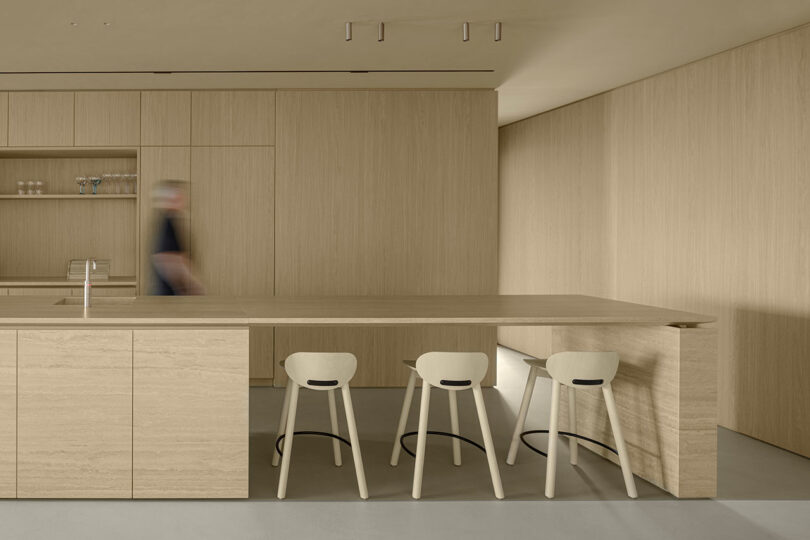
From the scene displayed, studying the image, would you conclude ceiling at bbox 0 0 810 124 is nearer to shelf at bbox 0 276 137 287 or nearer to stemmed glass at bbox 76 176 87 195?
stemmed glass at bbox 76 176 87 195

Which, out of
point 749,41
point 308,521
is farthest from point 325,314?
point 749,41

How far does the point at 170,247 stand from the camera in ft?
18.2

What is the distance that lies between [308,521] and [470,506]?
0.72m

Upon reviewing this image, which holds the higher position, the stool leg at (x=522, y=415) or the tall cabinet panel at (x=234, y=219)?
the tall cabinet panel at (x=234, y=219)

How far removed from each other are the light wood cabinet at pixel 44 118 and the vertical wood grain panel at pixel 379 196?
1.79 metres

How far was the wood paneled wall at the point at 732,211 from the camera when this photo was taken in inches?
159

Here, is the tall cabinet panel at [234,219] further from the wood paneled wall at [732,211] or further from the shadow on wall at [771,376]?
the shadow on wall at [771,376]

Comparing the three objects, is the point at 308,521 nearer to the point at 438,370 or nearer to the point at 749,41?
the point at 438,370

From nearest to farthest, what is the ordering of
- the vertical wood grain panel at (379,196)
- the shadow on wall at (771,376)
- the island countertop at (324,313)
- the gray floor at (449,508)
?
the gray floor at (449,508)
the island countertop at (324,313)
the shadow on wall at (771,376)
the vertical wood grain panel at (379,196)

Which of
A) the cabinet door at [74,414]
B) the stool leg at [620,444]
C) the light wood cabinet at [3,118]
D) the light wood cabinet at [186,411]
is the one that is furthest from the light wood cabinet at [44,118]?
the stool leg at [620,444]

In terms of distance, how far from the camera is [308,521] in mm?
2855

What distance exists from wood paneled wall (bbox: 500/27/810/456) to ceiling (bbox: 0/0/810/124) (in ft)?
0.79

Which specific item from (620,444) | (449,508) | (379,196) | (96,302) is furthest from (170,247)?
(620,444)

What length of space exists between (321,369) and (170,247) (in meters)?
3.04
